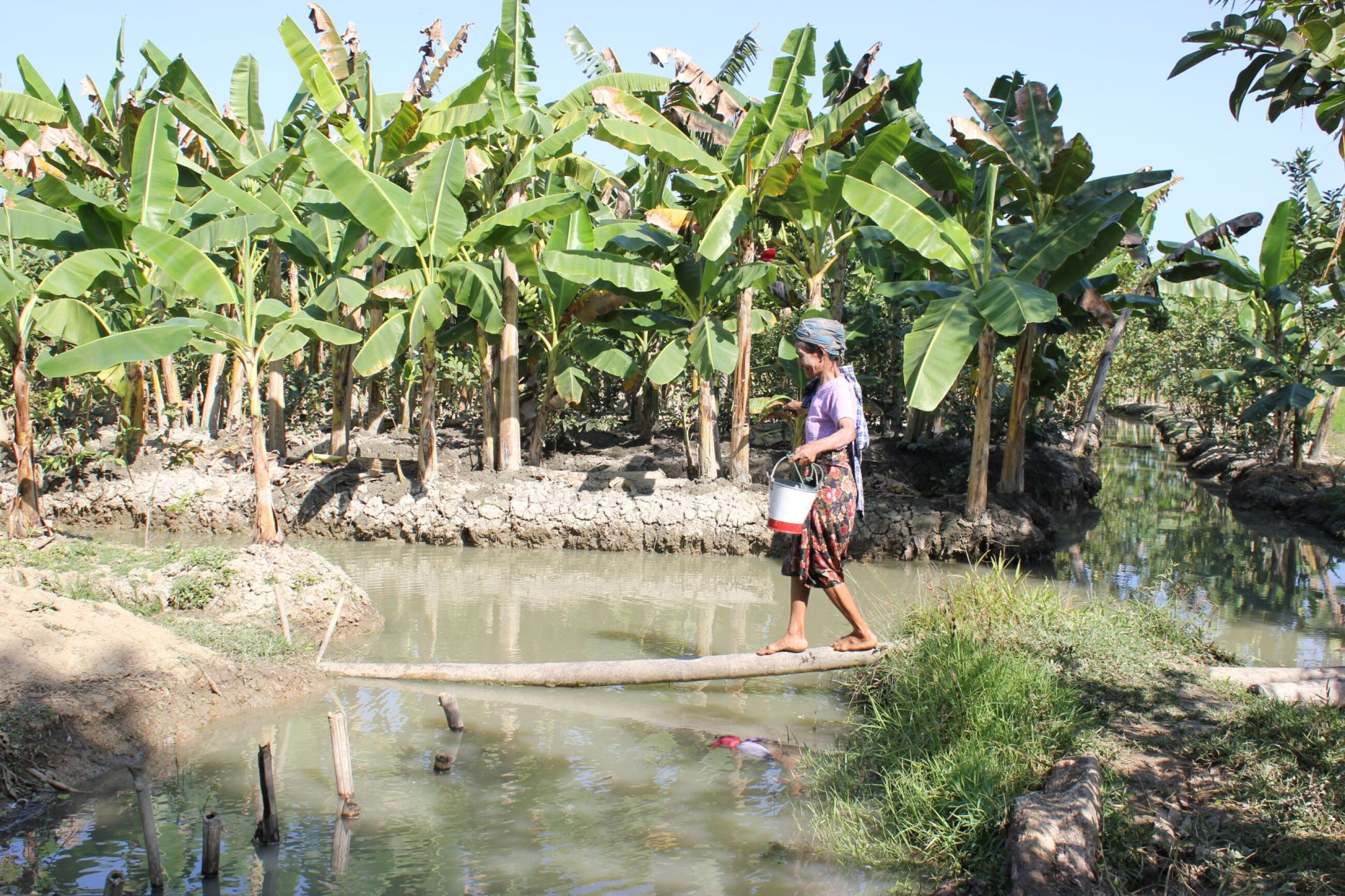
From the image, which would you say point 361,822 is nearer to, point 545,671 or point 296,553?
point 545,671

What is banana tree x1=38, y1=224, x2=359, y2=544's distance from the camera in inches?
314

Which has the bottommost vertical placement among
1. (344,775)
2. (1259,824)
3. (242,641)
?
(344,775)

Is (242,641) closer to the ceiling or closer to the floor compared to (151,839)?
closer to the ceiling

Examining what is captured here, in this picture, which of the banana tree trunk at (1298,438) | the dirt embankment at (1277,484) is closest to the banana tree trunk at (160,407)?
the dirt embankment at (1277,484)

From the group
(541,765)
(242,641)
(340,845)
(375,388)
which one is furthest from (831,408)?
(375,388)

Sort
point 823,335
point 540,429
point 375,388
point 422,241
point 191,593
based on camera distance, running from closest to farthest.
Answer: point 823,335 → point 191,593 → point 422,241 → point 540,429 → point 375,388

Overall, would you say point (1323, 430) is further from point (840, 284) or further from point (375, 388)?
point (375, 388)

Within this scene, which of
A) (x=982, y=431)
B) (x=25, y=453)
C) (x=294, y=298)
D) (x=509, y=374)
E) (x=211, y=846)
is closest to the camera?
(x=211, y=846)

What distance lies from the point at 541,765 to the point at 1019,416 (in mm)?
→ 9389

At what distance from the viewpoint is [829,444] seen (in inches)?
196

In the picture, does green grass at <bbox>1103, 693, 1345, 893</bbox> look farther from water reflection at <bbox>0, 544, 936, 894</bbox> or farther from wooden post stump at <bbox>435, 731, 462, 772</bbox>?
wooden post stump at <bbox>435, 731, 462, 772</bbox>

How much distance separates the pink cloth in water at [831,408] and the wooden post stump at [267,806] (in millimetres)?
2883

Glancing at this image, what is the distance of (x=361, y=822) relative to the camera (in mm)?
4344

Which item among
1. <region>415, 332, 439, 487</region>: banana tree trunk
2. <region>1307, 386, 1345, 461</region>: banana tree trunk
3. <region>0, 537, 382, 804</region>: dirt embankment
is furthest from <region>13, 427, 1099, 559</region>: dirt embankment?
<region>1307, 386, 1345, 461</region>: banana tree trunk
